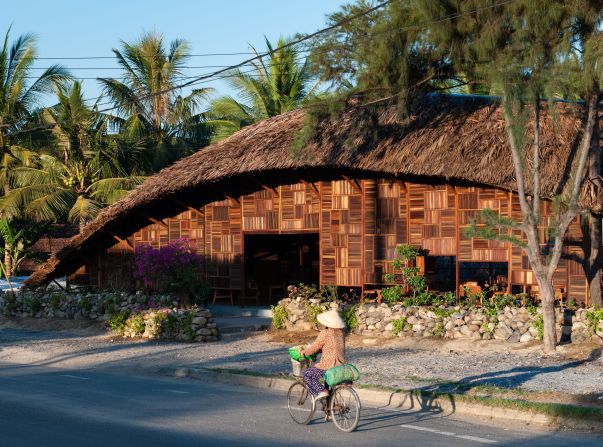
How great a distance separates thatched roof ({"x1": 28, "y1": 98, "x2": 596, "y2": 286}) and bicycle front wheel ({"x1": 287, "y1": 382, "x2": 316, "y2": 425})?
8.17 meters

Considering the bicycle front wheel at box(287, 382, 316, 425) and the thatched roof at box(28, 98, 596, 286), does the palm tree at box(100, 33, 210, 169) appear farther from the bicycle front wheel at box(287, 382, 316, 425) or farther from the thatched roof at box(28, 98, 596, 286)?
the bicycle front wheel at box(287, 382, 316, 425)

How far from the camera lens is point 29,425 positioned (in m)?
10.9

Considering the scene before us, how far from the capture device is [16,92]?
35.0 m

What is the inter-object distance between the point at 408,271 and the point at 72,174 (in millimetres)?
18050

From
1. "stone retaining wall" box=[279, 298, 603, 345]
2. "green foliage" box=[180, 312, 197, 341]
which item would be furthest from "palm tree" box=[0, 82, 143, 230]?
"stone retaining wall" box=[279, 298, 603, 345]

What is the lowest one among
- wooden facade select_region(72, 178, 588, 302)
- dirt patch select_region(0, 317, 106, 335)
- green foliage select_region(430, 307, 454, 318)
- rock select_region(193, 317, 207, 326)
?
dirt patch select_region(0, 317, 106, 335)

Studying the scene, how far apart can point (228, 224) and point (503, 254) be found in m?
8.50

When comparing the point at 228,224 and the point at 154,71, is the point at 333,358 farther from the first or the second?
the point at 154,71

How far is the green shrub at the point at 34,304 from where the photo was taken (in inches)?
1042

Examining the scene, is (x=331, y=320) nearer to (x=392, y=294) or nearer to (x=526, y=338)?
(x=526, y=338)

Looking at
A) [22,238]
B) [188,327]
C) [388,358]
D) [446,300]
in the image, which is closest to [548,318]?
[388,358]

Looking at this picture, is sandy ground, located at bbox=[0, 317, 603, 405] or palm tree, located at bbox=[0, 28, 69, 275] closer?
sandy ground, located at bbox=[0, 317, 603, 405]

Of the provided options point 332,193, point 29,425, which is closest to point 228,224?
point 332,193

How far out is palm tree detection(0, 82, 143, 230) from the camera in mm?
33344
